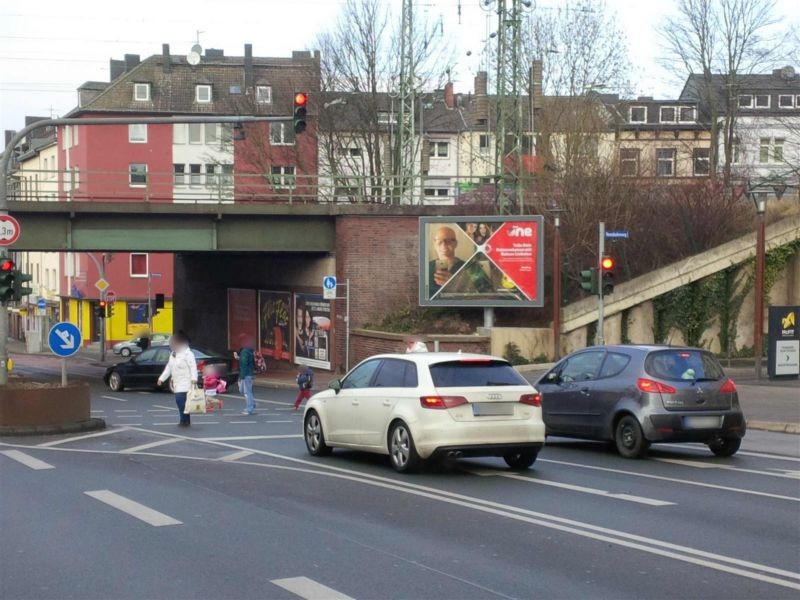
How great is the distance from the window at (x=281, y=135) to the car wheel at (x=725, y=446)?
3609 cm

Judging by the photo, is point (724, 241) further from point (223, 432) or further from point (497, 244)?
point (223, 432)

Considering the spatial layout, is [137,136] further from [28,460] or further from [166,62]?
[28,460]

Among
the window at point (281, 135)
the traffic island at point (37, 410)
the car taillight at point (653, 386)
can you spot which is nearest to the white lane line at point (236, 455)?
the traffic island at point (37, 410)

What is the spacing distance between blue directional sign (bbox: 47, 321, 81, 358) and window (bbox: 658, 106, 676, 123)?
2517 inches

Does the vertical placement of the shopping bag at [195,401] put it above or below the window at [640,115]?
below

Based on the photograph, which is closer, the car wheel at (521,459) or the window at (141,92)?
the car wheel at (521,459)

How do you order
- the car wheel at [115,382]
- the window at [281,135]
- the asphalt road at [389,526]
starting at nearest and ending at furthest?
the asphalt road at [389,526] < the car wheel at [115,382] < the window at [281,135]

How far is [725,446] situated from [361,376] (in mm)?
5193

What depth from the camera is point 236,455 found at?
51.8 ft

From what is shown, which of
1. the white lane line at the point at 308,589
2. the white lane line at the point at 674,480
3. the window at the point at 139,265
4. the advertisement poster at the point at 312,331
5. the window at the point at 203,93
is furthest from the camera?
the window at the point at 203,93

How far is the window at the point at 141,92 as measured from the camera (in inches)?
2906

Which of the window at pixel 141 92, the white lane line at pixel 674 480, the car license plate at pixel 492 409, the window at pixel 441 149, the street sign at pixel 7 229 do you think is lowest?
the white lane line at pixel 674 480

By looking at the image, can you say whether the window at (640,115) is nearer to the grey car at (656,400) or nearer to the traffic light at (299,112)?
the traffic light at (299,112)

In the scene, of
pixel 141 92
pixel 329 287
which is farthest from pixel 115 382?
pixel 141 92
